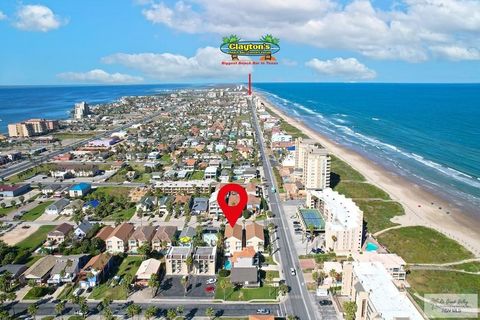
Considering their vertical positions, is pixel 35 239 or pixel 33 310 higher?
pixel 33 310

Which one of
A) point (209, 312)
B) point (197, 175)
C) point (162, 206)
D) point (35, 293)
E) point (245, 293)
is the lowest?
point (245, 293)

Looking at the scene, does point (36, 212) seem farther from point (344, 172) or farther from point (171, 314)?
point (344, 172)

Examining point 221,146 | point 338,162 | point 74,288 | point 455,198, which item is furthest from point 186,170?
point 455,198

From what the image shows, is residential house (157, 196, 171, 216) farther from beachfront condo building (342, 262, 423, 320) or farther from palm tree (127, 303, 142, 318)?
beachfront condo building (342, 262, 423, 320)

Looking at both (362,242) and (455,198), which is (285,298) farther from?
(455,198)

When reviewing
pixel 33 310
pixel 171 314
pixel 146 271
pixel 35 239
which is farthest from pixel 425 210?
pixel 35 239
